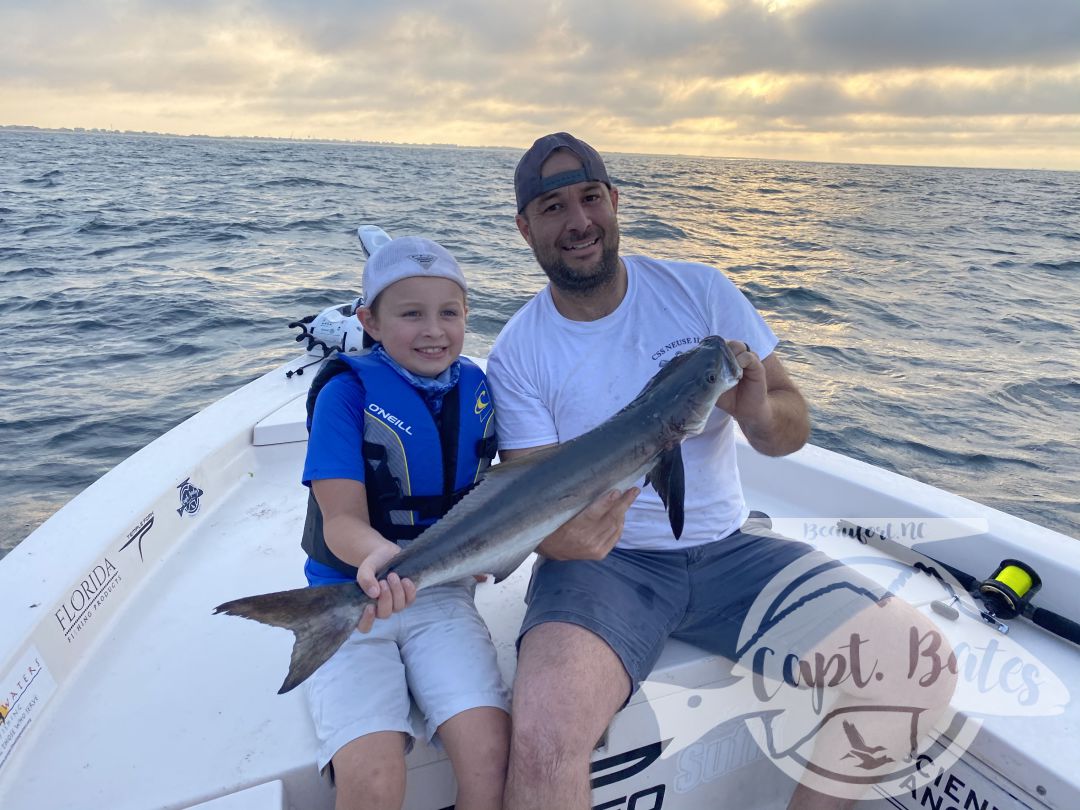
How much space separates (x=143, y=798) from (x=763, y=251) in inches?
926

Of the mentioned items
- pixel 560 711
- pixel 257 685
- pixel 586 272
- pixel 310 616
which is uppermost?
pixel 586 272

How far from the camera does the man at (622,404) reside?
2.96 metres

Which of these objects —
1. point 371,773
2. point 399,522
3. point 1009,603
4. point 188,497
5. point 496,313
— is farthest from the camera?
point 496,313

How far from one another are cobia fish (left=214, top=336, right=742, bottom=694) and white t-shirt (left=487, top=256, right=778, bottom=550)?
1.71ft

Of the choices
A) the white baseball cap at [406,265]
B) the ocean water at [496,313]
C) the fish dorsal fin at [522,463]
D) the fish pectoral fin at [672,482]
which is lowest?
the ocean water at [496,313]

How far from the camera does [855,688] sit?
2.82m

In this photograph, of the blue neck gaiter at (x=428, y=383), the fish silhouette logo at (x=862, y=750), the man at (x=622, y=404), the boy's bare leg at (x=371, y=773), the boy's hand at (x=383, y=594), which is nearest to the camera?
the boy's bare leg at (x=371, y=773)

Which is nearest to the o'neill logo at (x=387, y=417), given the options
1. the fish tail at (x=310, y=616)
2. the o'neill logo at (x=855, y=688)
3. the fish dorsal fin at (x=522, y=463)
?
the fish dorsal fin at (x=522, y=463)

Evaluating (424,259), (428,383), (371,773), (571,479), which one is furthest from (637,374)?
(371,773)

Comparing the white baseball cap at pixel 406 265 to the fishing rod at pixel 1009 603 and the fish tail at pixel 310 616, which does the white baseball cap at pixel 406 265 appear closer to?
the fish tail at pixel 310 616

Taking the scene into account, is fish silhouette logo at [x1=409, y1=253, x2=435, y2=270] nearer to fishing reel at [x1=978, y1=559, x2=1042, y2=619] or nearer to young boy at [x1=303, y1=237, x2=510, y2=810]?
young boy at [x1=303, y1=237, x2=510, y2=810]

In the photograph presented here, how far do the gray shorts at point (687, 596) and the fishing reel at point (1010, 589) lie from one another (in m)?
0.83

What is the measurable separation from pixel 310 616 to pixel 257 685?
0.78 meters

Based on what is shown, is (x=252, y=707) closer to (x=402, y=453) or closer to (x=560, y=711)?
(x=402, y=453)
